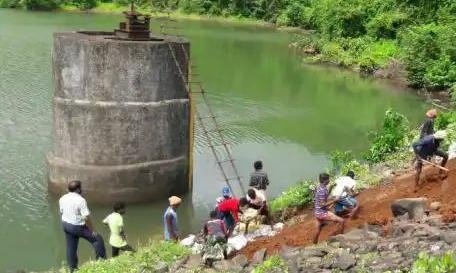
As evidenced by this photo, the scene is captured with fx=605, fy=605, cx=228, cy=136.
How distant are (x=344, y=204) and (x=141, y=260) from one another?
148 inches

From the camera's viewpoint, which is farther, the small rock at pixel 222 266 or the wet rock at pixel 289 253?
the small rock at pixel 222 266

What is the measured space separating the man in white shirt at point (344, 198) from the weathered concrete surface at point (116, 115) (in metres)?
5.47

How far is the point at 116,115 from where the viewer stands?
1440cm

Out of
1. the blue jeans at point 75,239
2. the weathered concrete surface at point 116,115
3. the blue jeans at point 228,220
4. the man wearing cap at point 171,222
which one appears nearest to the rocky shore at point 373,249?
the man wearing cap at point 171,222

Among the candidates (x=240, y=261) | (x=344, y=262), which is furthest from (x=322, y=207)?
(x=344, y=262)

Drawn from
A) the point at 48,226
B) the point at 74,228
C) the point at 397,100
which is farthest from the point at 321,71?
the point at 74,228

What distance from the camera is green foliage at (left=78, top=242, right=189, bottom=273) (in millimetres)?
9250

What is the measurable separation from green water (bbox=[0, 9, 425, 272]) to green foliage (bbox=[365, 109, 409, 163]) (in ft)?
6.34

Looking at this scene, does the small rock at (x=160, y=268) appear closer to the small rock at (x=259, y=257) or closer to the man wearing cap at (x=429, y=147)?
the small rock at (x=259, y=257)

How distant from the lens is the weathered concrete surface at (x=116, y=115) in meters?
14.2

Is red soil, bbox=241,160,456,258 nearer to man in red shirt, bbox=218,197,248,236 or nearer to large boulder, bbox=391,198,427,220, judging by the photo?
large boulder, bbox=391,198,427,220

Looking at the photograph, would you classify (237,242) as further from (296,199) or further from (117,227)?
(296,199)

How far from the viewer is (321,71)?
40688mm

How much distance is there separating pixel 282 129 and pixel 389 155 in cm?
728
